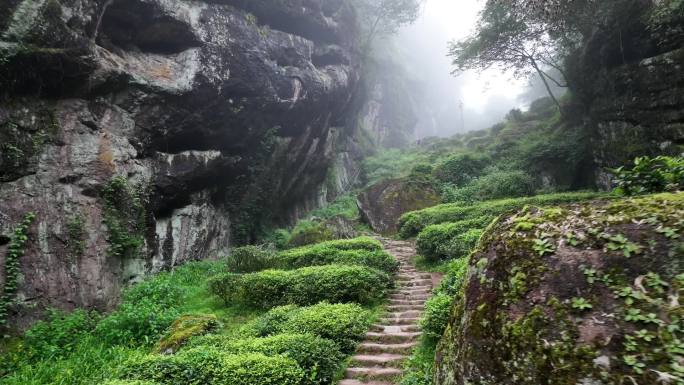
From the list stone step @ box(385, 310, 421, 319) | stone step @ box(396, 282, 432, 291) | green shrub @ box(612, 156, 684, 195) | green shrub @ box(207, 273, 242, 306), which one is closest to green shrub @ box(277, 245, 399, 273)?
stone step @ box(396, 282, 432, 291)

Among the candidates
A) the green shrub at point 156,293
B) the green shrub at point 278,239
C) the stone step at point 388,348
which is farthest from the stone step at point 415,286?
the green shrub at point 278,239

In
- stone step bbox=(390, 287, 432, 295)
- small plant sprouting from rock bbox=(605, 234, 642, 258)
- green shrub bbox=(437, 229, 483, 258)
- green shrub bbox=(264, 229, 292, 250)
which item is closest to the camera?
small plant sprouting from rock bbox=(605, 234, 642, 258)

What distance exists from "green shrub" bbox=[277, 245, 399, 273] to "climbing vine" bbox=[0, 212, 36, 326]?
726cm

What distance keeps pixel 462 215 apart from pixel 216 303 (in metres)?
10.3

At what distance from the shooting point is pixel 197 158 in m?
16.4

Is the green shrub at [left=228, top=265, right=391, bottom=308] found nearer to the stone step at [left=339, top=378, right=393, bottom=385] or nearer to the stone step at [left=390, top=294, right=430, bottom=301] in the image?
the stone step at [left=390, top=294, right=430, bottom=301]

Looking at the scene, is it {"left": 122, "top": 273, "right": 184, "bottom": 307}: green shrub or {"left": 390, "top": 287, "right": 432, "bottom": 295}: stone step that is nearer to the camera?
{"left": 390, "top": 287, "right": 432, "bottom": 295}: stone step

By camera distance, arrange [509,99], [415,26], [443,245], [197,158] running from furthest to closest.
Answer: [509,99], [415,26], [197,158], [443,245]

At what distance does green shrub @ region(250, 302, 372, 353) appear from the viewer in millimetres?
7910

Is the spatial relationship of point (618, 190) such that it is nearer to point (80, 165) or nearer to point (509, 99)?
point (80, 165)

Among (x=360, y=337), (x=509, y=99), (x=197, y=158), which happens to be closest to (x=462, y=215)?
(x=360, y=337)

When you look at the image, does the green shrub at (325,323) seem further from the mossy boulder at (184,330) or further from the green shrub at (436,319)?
the green shrub at (436,319)

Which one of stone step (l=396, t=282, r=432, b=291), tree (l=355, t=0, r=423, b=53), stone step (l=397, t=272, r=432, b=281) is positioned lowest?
stone step (l=396, t=282, r=432, b=291)

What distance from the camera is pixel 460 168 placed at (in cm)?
2659
